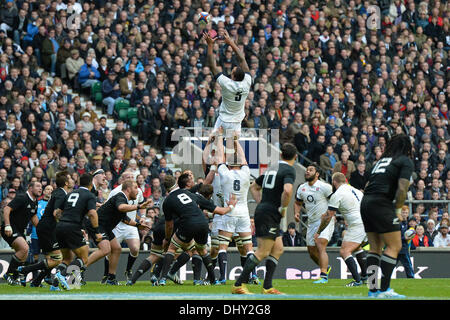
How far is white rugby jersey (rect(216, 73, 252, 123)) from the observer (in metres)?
18.5

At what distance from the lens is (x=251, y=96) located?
2850 cm

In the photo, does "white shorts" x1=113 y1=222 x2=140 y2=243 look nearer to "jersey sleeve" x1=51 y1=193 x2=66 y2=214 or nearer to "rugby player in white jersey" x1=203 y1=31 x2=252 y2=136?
"jersey sleeve" x1=51 y1=193 x2=66 y2=214

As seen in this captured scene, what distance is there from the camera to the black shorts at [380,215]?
517 inches

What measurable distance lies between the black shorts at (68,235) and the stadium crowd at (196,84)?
6.01m

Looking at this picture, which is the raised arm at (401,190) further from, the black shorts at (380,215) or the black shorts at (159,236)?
the black shorts at (159,236)

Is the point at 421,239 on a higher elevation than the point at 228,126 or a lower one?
lower

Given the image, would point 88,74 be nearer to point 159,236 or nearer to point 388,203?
point 159,236

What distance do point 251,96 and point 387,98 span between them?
578cm

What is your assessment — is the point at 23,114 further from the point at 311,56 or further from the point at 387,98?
the point at 387,98

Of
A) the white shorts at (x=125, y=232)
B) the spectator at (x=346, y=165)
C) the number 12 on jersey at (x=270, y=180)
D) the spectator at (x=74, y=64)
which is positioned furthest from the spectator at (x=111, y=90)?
the number 12 on jersey at (x=270, y=180)

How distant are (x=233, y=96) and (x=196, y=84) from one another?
9.86m

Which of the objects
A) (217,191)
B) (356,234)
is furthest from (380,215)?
(217,191)

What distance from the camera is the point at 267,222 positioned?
14.3 meters
